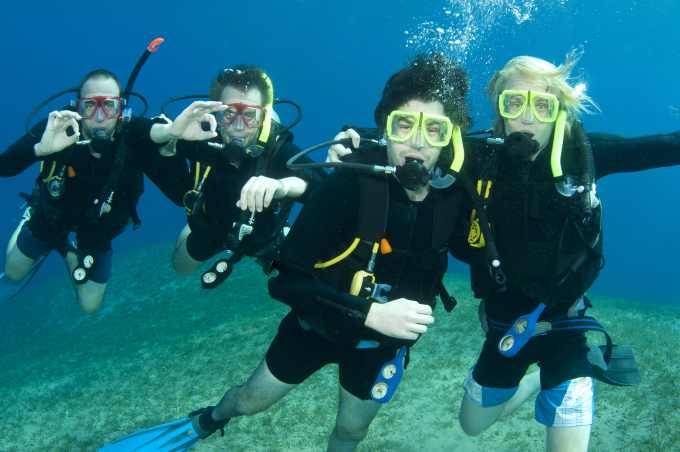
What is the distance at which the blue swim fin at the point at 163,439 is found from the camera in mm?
4414

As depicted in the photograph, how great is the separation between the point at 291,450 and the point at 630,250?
36253mm

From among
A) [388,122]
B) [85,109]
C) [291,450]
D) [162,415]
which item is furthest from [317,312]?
[162,415]

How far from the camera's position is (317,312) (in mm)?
2895

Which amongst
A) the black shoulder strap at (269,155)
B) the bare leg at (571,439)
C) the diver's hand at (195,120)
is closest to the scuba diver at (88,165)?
the diver's hand at (195,120)

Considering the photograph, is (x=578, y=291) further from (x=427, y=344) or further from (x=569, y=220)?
(x=427, y=344)

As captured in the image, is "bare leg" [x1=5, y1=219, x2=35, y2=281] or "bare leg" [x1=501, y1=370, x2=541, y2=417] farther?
"bare leg" [x1=5, y1=219, x2=35, y2=281]

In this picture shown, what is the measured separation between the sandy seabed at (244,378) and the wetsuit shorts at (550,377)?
1612mm

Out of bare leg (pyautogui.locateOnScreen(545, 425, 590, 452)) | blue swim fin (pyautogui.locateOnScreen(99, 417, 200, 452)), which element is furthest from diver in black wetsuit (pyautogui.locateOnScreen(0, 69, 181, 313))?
bare leg (pyautogui.locateOnScreen(545, 425, 590, 452))

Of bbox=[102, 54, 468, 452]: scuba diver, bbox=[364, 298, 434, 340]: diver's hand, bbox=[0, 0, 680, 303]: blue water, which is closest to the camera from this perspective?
bbox=[364, 298, 434, 340]: diver's hand

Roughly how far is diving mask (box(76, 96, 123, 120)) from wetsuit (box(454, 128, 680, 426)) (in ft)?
12.2

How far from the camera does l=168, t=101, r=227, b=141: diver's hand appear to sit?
4207 millimetres

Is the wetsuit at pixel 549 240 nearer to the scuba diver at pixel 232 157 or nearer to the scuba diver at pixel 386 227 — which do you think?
the scuba diver at pixel 386 227

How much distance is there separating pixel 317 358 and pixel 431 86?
209 centimetres

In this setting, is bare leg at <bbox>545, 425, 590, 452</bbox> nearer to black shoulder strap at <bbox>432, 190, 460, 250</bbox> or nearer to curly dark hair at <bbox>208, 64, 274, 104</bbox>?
black shoulder strap at <bbox>432, 190, 460, 250</bbox>
